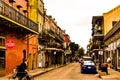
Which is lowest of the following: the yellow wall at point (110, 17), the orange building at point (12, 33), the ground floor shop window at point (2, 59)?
the ground floor shop window at point (2, 59)

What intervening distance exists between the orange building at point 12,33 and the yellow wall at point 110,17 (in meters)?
22.5

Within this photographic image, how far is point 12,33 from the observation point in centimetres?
3350

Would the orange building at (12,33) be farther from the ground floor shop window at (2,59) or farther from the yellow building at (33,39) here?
the yellow building at (33,39)

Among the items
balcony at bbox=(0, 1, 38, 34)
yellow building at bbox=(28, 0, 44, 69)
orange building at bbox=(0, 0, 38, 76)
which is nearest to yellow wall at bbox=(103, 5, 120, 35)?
yellow building at bbox=(28, 0, 44, 69)

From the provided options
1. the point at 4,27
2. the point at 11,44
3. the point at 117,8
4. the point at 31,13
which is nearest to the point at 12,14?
the point at 4,27

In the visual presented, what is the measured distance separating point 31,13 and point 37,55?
21.4 ft

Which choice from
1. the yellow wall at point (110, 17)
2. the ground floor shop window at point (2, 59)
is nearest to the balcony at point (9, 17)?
the ground floor shop window at point (2, 59)

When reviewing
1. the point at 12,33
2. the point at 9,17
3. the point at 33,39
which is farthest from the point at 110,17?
the point at 9,17

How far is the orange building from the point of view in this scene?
28.5m

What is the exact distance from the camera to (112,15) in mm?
62219

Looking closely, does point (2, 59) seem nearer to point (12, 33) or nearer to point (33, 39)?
point (12, 33)

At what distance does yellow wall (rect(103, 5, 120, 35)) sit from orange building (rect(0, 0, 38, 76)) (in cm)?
2247

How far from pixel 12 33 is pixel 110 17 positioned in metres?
32.5

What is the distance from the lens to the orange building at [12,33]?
28530 mm
